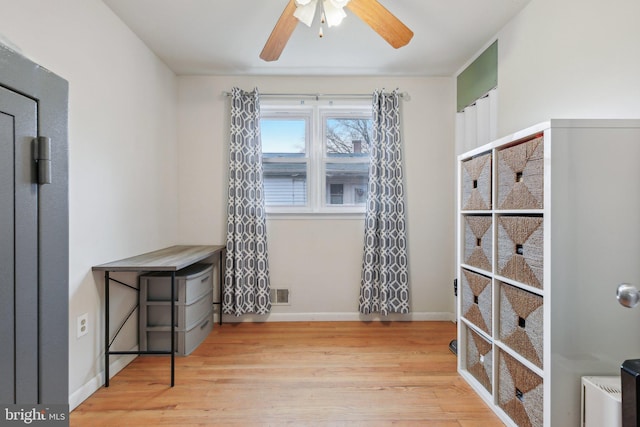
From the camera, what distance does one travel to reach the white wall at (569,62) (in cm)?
150

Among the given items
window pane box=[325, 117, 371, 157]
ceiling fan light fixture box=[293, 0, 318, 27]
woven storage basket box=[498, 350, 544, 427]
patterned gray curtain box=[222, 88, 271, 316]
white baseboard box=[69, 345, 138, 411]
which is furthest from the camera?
window pane box=[325, 117, 371, 157]

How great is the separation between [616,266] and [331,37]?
226cm

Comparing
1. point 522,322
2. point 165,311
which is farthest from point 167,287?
point 522,322

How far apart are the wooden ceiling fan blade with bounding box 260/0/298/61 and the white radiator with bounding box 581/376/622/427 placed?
218 centimetres

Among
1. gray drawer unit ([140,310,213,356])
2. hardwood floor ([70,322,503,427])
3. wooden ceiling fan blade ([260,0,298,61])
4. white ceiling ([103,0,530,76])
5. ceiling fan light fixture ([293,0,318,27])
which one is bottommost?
hardwood floor ([70,322,503,427])

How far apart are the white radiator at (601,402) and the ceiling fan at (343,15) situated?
75.5 inches

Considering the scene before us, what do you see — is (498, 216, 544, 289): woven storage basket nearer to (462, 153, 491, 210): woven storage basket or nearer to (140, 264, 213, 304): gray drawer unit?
(462, 153, 491, 210): woven storage basket

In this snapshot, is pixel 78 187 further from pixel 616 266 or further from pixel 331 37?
pixel 616 266

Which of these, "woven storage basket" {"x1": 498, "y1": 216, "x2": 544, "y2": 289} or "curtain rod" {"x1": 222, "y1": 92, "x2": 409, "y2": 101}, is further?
"curtain rod" {"x1": 222, "y1": 92, "x2": 409, "y2": 101}

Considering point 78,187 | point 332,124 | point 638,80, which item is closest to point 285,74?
point 332,124

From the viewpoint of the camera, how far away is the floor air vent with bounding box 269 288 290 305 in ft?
10.4

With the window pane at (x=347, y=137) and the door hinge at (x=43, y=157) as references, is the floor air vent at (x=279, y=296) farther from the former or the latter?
the door hinge at (x=43, y=157)

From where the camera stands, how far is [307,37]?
2.46 m

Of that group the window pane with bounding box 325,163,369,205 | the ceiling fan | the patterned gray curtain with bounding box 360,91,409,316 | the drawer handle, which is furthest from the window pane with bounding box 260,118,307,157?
the drawer handle
